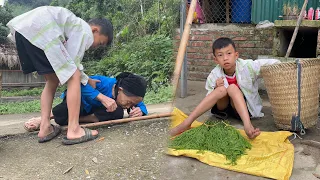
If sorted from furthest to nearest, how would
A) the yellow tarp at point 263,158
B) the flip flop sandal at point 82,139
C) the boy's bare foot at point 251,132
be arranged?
the boy's bare foot at point 251,132 → the flip flop sandal at point 82,139 → the yellow tarp at point 263,158

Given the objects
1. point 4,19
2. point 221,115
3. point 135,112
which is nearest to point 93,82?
point 135,112

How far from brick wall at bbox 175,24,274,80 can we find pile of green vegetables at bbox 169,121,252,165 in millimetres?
2210

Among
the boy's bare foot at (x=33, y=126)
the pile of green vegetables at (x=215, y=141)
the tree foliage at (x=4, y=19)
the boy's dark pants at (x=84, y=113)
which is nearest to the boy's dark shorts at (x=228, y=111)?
the pile of green vegetables at (x=215, y=141)

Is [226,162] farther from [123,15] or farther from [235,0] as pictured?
[123,15]

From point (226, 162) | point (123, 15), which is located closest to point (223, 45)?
point (226, 162)

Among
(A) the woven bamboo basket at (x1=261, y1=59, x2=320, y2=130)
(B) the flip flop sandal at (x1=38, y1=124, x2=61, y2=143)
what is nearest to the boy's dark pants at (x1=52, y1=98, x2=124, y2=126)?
(B) the flip flop sandal at (x1=38, y1=124, x2=61, y2=143)

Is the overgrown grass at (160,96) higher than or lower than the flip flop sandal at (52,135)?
lower

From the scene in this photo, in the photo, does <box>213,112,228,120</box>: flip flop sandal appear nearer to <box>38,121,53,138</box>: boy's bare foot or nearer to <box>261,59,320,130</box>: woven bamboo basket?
<box>261,59,320,130</box>: woven bamboo basket

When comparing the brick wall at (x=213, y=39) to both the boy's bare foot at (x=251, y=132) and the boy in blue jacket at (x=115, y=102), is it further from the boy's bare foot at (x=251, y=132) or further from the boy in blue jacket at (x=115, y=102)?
the boy's bare foot at (x=251, y=132)

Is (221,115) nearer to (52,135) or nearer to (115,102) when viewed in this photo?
(115,102)

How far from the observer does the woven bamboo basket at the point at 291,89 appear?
2635 millimetres

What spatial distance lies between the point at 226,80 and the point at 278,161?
2.89 feet

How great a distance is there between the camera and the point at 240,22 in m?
4.70

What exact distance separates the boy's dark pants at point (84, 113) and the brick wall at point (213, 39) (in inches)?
86.0
